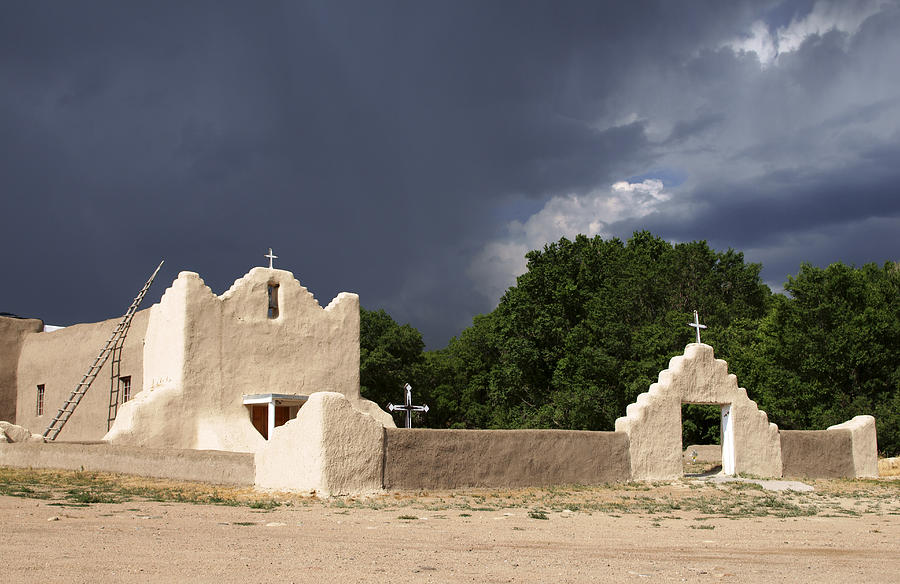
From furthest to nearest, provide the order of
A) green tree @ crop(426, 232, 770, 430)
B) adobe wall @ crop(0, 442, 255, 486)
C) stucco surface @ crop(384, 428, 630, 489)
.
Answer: green tree @ crop(426, 232, 770, 430) → adobe wall @ crop(0, 442, 255, 486) → stucco surface @ crop(384, 428, 630, 489)

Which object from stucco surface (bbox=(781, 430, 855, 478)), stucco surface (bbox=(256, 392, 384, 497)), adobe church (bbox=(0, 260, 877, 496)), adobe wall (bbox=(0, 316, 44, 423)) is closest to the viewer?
stucco surface (bbox=(256, 392, 384, 497))

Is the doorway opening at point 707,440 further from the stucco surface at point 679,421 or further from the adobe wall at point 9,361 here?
the adobe wall at point 9,361

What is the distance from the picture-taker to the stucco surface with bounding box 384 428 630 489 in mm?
15172

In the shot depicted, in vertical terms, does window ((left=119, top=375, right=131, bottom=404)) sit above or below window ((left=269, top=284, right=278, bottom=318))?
Answer: below

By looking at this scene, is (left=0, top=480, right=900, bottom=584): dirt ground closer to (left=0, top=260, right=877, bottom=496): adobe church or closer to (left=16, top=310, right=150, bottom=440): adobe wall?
(left=0, top=260, right=877, bottom=496): adobe church

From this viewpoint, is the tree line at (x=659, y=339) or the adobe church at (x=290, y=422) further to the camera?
the tree line at (x=659, y=339)

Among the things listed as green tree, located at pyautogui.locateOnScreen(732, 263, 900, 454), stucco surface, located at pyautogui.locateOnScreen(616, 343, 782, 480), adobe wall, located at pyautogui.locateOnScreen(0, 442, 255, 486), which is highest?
green tree, located at pyautogui.locateOnScreen(732, 263, 900, 454)

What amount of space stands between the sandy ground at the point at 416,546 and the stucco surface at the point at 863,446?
11.4 meters

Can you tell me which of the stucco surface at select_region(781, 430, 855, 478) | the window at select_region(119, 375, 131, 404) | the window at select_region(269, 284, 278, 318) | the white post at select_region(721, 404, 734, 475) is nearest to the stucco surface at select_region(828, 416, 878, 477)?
the stucco surface at select_region(781, 430, 855, 478)

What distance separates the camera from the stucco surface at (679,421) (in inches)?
760

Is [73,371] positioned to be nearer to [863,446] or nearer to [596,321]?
[596,321]

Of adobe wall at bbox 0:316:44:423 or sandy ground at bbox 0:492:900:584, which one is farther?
adobe wall at bbox 0:316:44:423

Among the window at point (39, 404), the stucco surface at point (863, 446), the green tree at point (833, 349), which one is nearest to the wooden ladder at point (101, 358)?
the window at point (39, 404)

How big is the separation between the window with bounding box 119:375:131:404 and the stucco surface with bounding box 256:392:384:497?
1019 centimetres
